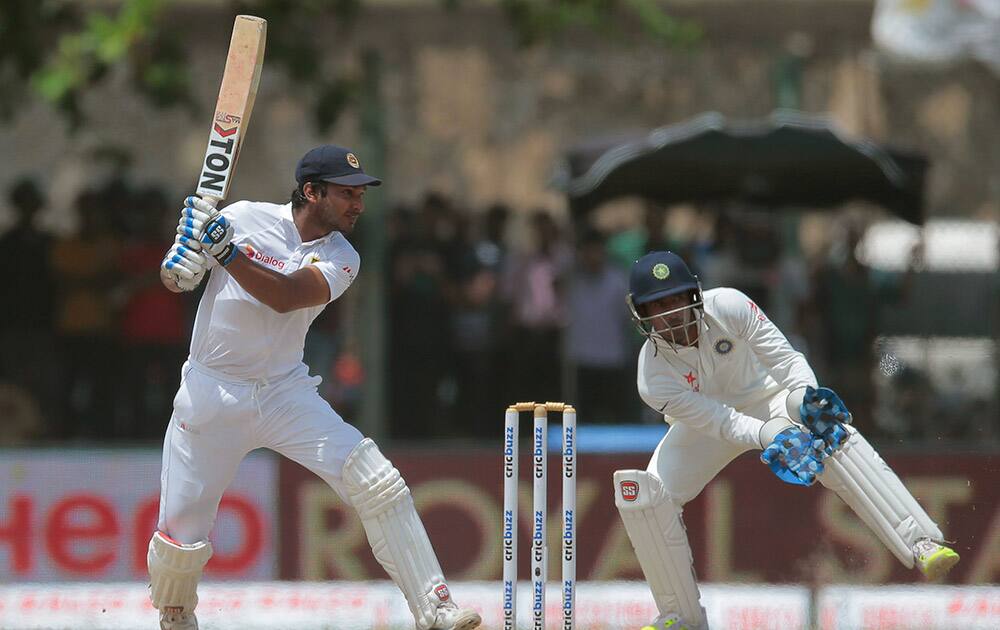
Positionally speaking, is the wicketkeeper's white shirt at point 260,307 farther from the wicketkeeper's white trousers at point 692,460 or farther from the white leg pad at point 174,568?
the wicketkeeper's white trousers at point 692,460

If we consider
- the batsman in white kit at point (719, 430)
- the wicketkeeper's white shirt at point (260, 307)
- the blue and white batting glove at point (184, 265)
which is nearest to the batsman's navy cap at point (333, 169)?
the wicketkeeper's white shirt at point (260, 307)

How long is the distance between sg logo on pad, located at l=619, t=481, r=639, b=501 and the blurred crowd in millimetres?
3348

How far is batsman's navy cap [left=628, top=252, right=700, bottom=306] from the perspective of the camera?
518 centimetres

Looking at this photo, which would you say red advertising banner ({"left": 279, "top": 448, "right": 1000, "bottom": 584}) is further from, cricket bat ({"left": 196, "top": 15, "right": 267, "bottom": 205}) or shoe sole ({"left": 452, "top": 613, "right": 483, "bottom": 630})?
cricket bat ({"left": 196, "top": 15, "right": 267, "bottom": 205})

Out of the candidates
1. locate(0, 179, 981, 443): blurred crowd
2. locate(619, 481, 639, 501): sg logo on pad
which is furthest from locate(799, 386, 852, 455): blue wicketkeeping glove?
locate(0, 179, 981, 443): blurred crowd

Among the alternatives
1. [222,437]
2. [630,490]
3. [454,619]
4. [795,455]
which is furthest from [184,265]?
[795,455]

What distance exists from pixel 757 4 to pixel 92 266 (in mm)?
4761

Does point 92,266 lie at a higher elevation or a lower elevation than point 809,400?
higher

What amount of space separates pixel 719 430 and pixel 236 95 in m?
1.85

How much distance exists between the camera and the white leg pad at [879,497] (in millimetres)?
5152

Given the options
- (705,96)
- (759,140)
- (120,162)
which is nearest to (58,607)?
(120,162)

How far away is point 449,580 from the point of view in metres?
7.09

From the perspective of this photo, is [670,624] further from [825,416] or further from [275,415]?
[275,415]

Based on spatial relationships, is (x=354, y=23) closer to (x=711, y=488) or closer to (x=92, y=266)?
(x=92, y=266)
